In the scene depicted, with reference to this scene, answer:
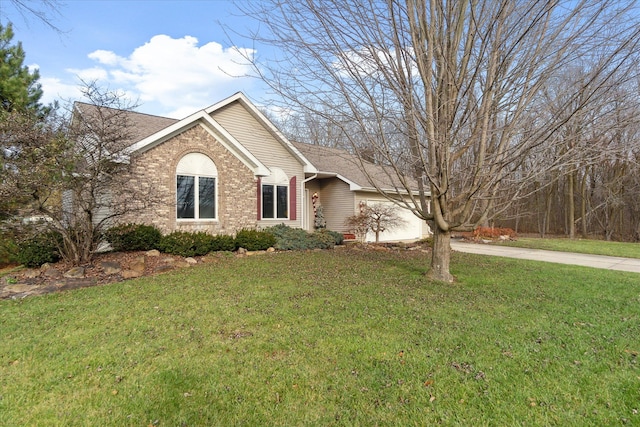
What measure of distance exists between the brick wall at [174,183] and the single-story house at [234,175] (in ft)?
0.09

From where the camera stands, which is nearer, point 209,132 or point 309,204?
point 209,132

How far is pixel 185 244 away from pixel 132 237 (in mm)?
1321

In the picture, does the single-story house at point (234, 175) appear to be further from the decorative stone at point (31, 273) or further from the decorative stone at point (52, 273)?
the decorative stone at point (31, 273)

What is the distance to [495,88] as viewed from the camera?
5.96m

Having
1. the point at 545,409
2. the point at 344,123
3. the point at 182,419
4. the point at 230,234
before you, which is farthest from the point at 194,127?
the point at 545,409

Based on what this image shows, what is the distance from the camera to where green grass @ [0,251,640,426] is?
114 inches

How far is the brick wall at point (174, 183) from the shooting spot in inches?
397

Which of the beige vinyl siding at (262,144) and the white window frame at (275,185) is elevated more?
the beige vinyl siding at (262,144)

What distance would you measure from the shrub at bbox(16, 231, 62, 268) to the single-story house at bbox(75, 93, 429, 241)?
1655mm

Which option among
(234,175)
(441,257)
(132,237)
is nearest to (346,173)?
(234,175)

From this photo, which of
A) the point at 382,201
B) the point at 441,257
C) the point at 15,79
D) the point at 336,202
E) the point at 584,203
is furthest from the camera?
the point at 584,203

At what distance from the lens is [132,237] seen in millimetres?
9336

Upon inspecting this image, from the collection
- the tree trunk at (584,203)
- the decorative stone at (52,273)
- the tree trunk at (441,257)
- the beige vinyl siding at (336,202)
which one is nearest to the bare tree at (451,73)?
the tree trunk at (441,257)

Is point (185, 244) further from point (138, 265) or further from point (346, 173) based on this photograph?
point (346, 173)
